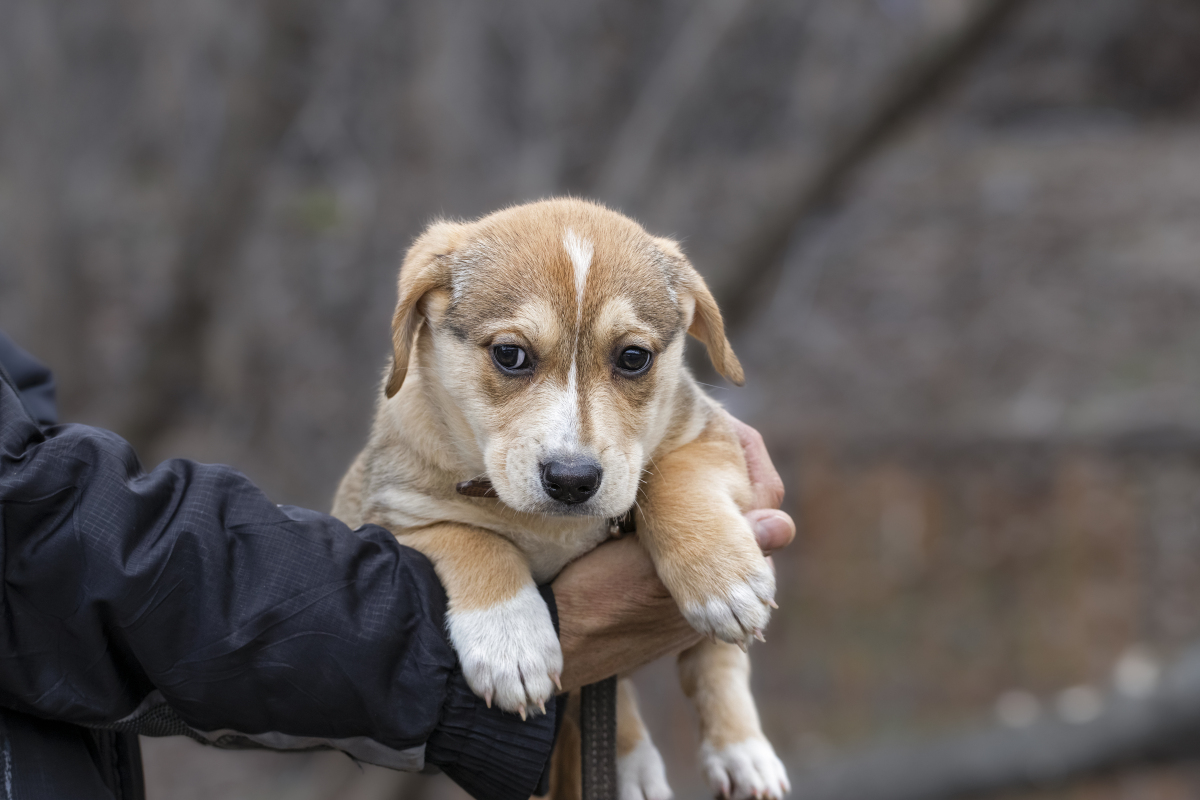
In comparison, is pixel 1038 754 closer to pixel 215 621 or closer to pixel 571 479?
pixel 571 479

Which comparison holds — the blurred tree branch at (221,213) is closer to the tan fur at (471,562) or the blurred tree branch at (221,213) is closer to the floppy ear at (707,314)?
the floppy ear at (707,314)

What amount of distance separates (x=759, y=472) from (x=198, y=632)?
1.81m

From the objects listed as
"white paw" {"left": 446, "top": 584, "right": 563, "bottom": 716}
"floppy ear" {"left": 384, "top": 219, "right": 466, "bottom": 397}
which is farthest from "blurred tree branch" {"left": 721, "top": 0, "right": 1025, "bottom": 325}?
"white paw" {"left": 446, "top": 584, "right": 563, "bottom": 716}

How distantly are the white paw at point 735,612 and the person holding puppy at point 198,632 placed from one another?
47 cm

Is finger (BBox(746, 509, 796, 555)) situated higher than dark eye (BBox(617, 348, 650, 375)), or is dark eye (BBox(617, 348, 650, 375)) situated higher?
dark eye (BBox(617, 348, 650, 375))

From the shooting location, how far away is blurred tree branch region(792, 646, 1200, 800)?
681cm

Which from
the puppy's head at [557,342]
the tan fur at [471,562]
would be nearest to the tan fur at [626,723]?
the tan fur at [471,562]

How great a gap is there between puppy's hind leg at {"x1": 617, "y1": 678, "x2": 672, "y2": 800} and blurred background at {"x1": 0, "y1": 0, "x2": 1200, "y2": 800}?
345cm

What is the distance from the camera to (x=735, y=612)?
266 centimetres

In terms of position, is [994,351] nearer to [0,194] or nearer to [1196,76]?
[1196,76]

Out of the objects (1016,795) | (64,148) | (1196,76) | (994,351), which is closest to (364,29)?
(64,148)

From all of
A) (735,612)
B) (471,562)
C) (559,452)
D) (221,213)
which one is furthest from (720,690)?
(221,213)

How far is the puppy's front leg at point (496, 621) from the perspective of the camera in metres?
2.57

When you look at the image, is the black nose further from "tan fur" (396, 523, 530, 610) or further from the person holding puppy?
the person holding puppy
